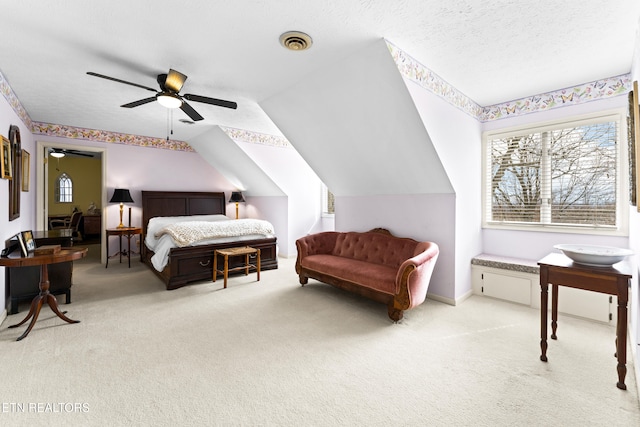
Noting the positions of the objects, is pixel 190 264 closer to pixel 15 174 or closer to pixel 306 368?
pixel 15 174

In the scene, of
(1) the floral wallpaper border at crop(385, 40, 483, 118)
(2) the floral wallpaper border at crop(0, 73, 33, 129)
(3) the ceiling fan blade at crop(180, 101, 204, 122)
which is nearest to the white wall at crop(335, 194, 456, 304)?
(1) the floral wallpaper border at crop(385, 40, 483, 118)

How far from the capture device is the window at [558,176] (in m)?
3.02

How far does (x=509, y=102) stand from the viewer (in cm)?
365

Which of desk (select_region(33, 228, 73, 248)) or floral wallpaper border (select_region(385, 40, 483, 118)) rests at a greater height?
floral wallpaper border (select_region(385, 40, 483, 118))

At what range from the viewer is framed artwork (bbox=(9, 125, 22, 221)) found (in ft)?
10.6

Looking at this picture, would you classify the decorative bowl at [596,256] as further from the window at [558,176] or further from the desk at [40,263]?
the desk at [40,263]

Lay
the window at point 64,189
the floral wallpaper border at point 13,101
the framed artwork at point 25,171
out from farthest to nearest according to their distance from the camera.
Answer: the window at point 64,189
the framed artwork at point 25,171
the floral wallpaper border at point 13,101

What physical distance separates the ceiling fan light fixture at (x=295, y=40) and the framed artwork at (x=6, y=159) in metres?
2.92

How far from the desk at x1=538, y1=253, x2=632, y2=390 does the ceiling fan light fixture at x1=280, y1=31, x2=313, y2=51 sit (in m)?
2.48

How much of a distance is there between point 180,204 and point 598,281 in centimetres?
664

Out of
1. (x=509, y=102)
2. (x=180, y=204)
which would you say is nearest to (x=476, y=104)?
(x=509, y=102)

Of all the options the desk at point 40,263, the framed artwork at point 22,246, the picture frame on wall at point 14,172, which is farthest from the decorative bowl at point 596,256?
the picture frame on wall at point 14,172

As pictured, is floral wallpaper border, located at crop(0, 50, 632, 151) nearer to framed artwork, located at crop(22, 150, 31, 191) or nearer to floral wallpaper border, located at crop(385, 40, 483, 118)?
floral wallpaper border, located at crop(385, 40, 483, 118)

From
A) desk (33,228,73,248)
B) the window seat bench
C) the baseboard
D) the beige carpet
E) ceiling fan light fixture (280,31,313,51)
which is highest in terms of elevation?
ceiling fan light fixture (280,31,313,51)
